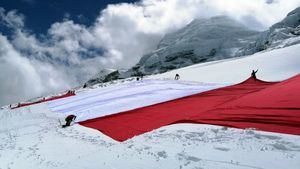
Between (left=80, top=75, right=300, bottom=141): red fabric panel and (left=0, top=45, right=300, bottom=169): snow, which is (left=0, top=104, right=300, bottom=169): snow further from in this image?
(left=80, top=75, right=300, bottom=141): red fabric panel

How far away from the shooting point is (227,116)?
39.8 ft

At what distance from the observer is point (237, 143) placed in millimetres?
9484

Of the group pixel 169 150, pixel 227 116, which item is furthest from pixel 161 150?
pixel 227 116

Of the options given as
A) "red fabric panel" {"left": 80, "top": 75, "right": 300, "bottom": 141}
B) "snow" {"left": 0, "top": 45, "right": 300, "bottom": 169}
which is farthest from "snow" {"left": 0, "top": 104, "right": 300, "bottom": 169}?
"red fabric panel" {"left": 80, "top": 75, "right": 300, "bottom": 141}

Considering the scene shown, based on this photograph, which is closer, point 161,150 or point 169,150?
point 169,150

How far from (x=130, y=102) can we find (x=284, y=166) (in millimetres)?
15544

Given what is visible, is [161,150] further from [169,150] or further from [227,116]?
[227,116]

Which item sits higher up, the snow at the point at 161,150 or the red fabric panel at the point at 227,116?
the red fabric panel at the point at 227,116

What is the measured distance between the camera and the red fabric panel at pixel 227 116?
10.7 m

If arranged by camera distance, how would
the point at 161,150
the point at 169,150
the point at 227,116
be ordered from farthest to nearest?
the point at 227,116 → the point at 161,150 → the point at 169,150

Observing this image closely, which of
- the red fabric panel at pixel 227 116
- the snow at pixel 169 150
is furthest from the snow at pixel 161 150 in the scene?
the red fabric panel at pixel 227 116

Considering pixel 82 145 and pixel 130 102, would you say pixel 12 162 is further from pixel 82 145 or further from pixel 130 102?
pixel 130 102

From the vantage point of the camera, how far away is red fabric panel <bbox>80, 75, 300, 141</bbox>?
420 inches

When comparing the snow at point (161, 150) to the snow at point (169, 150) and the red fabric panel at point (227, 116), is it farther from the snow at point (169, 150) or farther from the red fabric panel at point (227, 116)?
the red fabric panel at point (227, 116)
